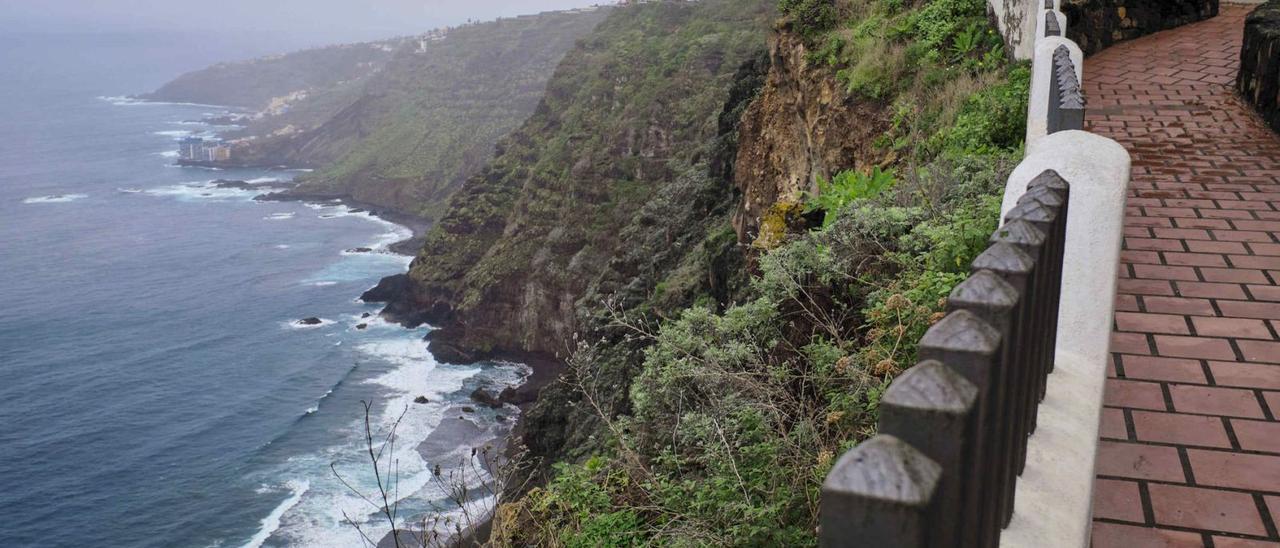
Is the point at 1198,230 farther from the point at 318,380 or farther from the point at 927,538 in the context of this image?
the point at 318,380

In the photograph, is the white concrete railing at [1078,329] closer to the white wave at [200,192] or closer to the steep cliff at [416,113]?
the steep cliff at [416,113]

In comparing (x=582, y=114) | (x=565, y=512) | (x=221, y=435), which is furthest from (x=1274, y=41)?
(x=582, y=114)

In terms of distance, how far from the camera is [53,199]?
8438cm

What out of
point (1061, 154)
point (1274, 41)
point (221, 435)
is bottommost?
point (221, 435)

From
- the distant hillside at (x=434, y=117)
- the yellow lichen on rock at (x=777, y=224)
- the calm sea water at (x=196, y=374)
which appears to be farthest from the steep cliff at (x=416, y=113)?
the yellow lichen on rock at (x=777, y=224)

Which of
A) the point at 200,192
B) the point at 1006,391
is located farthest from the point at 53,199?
the point at 1006,391

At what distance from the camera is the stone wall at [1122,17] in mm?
12062

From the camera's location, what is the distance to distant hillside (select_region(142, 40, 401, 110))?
6250 inches

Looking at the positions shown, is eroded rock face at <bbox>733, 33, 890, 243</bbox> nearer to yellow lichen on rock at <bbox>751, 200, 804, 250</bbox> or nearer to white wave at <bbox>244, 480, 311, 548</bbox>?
yellow lichen on rock at <bbox>751, 200, 804, 250</bbox>

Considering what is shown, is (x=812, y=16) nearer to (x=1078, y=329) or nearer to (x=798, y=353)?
(x=798, y=353)

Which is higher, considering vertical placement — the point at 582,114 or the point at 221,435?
the point at 582,114

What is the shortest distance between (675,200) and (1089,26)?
27404 mm

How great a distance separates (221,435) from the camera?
36500 mm

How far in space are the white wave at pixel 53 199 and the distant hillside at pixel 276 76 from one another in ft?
227
